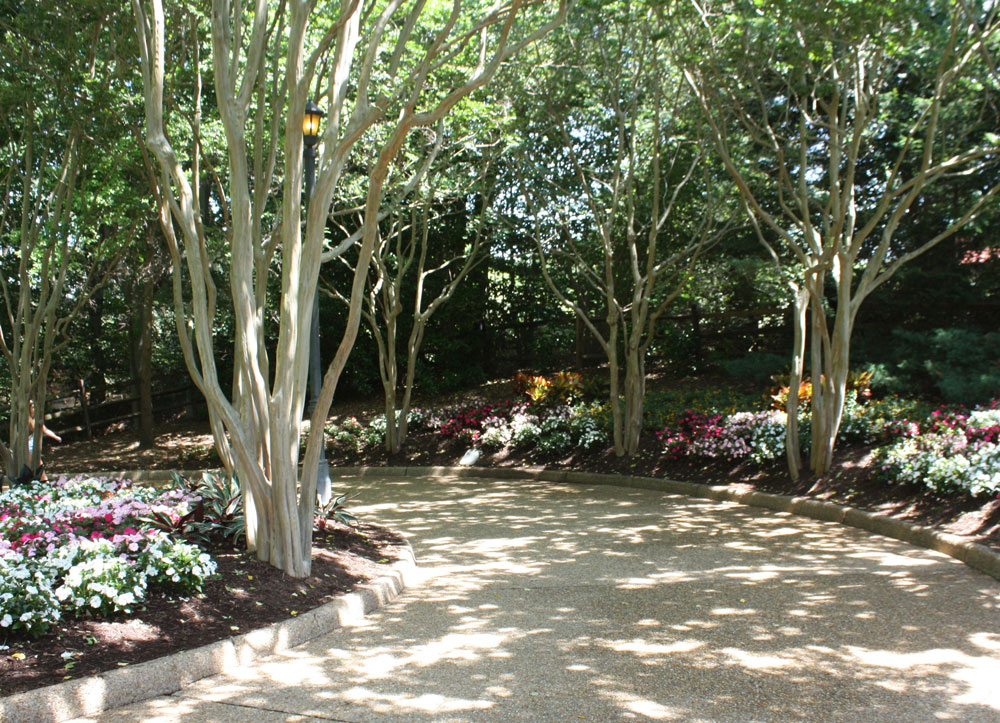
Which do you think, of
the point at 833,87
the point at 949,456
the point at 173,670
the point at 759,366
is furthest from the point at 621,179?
the point at 173,670

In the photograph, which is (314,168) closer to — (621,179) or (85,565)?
(85,565)

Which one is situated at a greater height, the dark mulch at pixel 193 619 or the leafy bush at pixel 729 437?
the leafy bush at pixel 729 437

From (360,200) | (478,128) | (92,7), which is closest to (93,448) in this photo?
(360,200)

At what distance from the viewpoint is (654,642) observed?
4.95 m

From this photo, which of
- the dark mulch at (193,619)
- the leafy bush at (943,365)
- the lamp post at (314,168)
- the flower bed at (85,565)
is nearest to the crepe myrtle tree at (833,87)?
the leafy bush at (943,365)

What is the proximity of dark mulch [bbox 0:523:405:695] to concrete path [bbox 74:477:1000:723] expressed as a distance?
0.36 m

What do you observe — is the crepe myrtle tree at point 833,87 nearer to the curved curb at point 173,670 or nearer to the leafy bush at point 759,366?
the leafy bush at point 759,366

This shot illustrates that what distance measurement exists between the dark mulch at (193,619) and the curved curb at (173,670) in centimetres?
11

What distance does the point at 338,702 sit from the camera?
4.09 metres

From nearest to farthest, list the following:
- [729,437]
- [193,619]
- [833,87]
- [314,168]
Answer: [193,619] < [314,168] < [833,87] < [729,437]

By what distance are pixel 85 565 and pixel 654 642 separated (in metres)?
3.30

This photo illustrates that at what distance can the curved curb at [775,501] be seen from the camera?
6.94 m

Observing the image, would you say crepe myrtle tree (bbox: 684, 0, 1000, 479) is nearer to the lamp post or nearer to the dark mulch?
the lamp post

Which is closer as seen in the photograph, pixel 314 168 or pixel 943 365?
pixel 314 168
